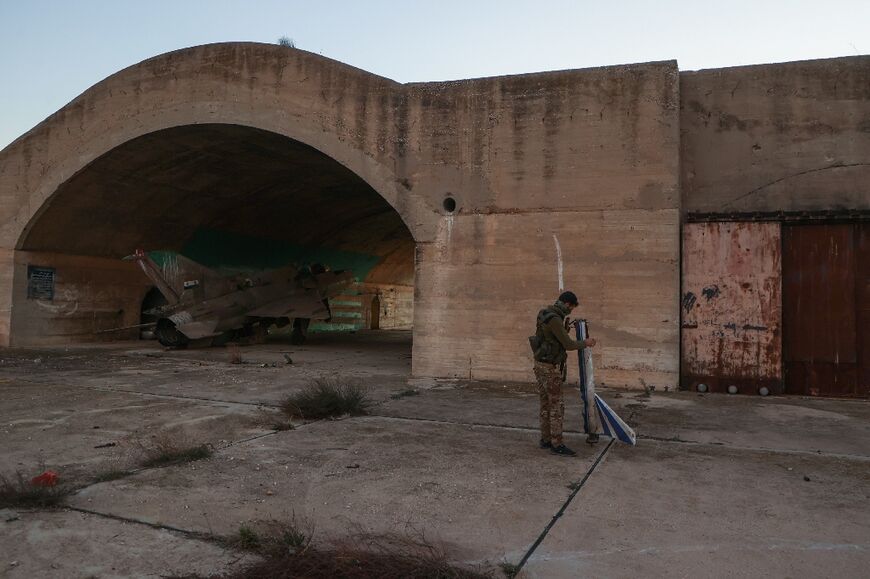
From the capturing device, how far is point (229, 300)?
19172mm

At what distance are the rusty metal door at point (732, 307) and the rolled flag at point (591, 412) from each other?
457 centimetres

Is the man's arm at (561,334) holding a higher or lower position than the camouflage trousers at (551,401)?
higher

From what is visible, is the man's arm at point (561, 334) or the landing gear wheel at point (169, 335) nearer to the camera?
the man's arm at point (561, 334)

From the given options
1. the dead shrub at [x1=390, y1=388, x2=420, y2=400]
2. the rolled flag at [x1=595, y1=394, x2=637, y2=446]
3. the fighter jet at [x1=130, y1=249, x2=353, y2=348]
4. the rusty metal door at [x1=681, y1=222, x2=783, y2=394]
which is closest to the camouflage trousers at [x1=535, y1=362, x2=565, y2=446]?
the rolled flag at [x1=595, y1=394, x2=637, y2=446]

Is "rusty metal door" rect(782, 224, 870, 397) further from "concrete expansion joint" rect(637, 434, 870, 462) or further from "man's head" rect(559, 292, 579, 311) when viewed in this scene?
"man's head" rect(559, 292, 579, 311)

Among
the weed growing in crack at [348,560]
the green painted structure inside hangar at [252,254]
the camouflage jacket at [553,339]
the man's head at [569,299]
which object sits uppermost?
the green painted structure inside hangar at [252,254]

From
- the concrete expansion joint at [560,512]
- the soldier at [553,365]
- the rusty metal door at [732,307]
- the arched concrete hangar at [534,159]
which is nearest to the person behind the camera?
the concrete expansion joint at [560,512]

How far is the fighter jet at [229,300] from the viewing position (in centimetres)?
1752

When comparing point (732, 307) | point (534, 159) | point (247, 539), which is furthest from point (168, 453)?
point (732, 307)

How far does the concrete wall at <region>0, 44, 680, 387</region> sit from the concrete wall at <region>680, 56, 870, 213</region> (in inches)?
30.2

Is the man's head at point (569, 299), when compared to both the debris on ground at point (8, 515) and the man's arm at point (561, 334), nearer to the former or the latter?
the man's arm at point (561, 334)

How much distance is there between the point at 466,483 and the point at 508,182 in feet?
24.5

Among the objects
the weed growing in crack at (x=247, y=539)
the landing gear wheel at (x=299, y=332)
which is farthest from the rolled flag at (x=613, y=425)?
the landing gear wheel at (x=299, y=332)

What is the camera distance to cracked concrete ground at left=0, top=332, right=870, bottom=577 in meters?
3.76
